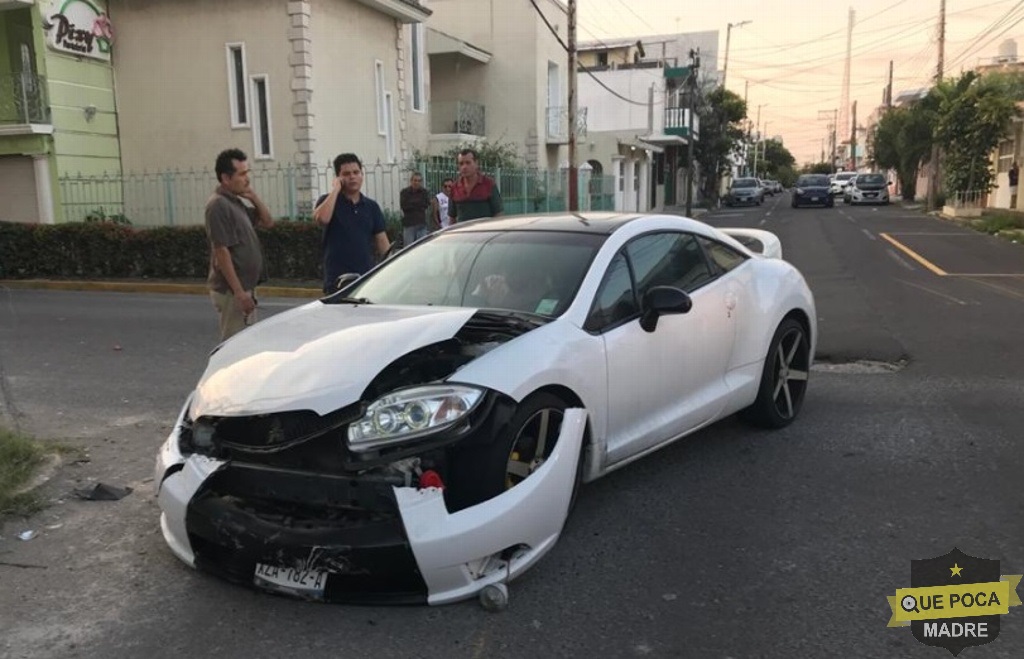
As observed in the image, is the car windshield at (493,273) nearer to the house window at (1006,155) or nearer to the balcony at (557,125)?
the balcony at (557,125)

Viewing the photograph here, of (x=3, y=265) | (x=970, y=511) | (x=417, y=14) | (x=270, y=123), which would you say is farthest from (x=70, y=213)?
(x=970, y=511)

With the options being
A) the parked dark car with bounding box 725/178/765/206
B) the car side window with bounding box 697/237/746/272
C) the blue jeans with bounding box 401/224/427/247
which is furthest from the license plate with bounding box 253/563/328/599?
the parked dark car with bounding box 725/178/765/206

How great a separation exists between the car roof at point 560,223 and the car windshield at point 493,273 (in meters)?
0.07

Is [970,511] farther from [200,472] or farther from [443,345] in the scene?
[200,472]

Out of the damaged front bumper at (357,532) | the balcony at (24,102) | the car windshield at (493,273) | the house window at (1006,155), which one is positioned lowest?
the damaged front bumper at (357,532)

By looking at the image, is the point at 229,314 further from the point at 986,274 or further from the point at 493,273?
the point at 986,274

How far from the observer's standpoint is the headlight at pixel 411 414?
3.07m

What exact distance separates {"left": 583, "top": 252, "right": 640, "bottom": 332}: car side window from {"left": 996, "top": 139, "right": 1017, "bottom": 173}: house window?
2814cm

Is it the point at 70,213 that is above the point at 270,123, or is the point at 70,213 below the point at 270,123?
below

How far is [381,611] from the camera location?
10.2ft

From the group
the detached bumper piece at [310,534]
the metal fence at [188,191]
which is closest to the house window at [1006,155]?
the metal fence at [188,191]

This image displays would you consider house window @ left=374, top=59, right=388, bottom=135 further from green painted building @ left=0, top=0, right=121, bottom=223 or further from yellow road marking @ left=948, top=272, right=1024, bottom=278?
yellow road marking @ left=948, top=272, right=1024, bottom=278

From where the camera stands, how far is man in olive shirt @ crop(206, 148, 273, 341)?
547 cm

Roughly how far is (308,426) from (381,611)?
0.76 meters
